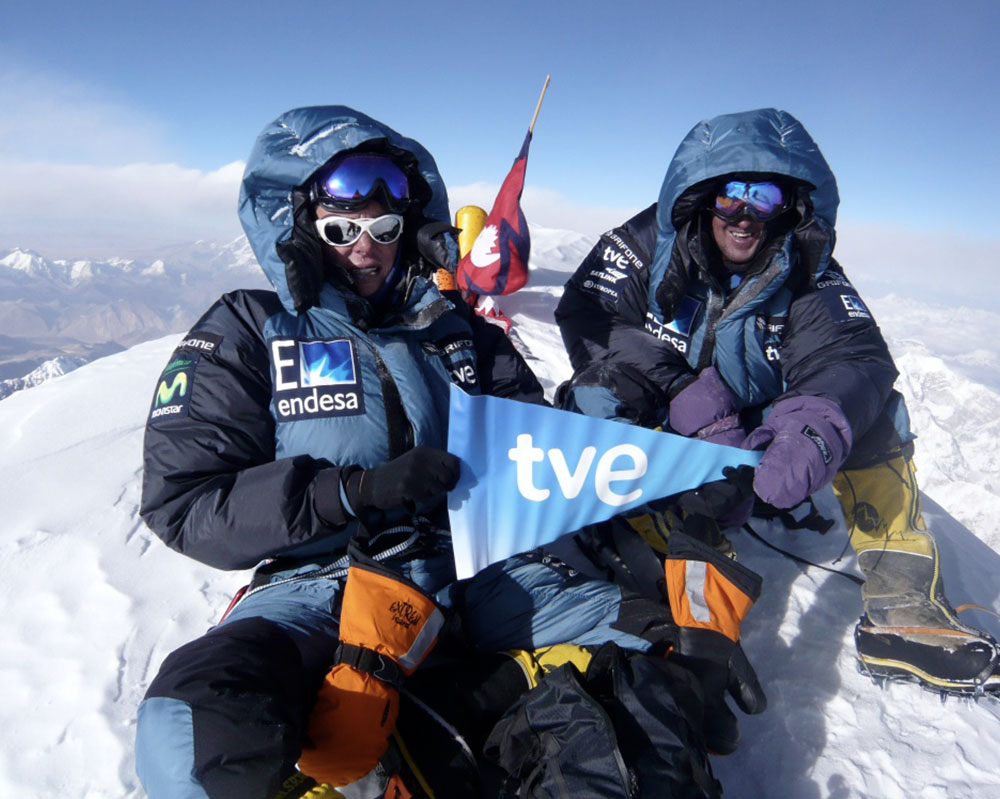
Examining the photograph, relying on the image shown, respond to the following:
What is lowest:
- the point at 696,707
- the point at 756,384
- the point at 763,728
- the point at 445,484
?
the point at 763,728

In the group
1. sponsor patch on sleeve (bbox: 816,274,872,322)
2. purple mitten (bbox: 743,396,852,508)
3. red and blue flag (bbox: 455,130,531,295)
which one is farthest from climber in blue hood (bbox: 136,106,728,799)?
red and blue flag (bbox: 455,130,531,295)

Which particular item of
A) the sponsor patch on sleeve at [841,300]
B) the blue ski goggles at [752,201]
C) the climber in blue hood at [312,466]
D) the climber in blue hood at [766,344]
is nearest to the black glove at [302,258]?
the climber in blue hood at [312,466]

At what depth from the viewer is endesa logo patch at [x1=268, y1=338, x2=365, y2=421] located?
6.91 feet

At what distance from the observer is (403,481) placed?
1885 mm

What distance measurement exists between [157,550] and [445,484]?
2.00 meters

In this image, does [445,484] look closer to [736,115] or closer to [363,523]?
[363,523]

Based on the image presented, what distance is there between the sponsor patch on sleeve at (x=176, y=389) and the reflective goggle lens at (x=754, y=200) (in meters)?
2.67

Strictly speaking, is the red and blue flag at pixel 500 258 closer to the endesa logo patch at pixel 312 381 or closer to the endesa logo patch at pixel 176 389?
the endesa logo patch at pixel 312 381

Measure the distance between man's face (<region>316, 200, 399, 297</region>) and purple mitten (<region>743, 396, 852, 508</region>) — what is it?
1.78m

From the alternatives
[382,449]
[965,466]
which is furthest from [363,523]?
[965,466]

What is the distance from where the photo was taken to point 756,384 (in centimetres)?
307

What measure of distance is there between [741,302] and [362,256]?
79.1 inches

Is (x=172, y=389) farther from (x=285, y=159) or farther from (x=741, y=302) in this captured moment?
(x=741, y=302)

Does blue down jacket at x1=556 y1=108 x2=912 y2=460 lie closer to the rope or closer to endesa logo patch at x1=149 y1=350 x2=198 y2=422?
the rope
